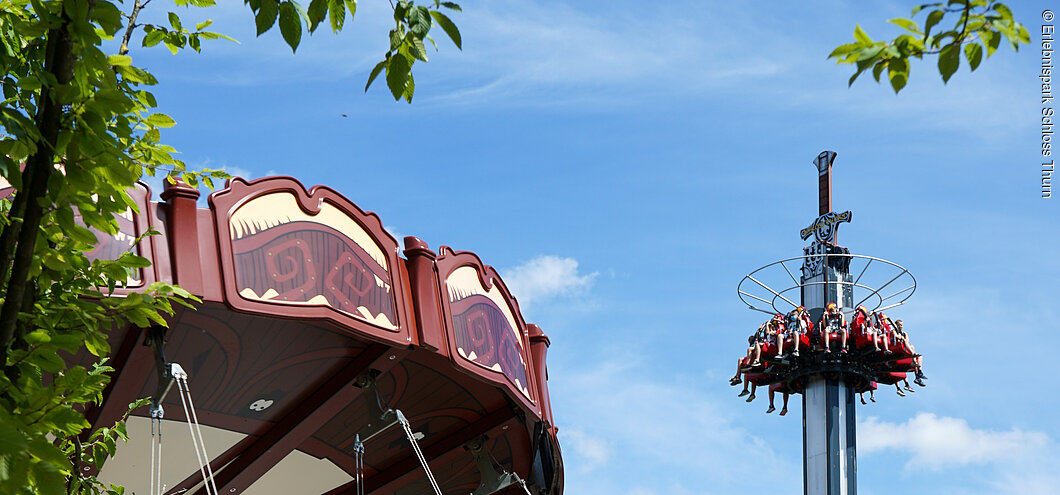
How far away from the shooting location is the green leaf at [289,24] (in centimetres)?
342

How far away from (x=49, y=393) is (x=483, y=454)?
8.14 meters

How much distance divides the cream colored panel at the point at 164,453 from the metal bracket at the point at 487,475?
2.24 meters

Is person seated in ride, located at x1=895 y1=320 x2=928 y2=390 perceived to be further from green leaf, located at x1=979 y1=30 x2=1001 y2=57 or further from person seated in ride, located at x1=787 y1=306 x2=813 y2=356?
green leaf, located at x1=979 y1=30 x2=1001 y2=57

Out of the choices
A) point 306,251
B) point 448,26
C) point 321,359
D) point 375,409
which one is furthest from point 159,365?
point 448,26

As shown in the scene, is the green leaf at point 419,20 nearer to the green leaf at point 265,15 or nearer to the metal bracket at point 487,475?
the green leaf at point 265,15

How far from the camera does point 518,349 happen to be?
11195mm

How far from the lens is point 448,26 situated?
11.1 feet

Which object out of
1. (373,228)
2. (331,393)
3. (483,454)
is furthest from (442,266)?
(483,454)

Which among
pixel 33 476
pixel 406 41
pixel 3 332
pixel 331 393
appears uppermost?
pixel 331 393

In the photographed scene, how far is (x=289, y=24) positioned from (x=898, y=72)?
68.4 inches

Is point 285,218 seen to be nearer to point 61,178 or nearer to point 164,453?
point 164,453

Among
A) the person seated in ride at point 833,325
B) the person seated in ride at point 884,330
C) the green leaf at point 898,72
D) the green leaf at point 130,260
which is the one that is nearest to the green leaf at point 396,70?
the green leaf at point 130,260

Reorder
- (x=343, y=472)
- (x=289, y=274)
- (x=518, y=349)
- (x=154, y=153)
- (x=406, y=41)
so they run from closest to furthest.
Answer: (x=406, y=41) < (x=154, y=153) < (x=289, y=274) < (x=518, y=349) < (x=343, y=472)

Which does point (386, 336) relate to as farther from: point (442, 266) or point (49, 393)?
point (49, 393)
